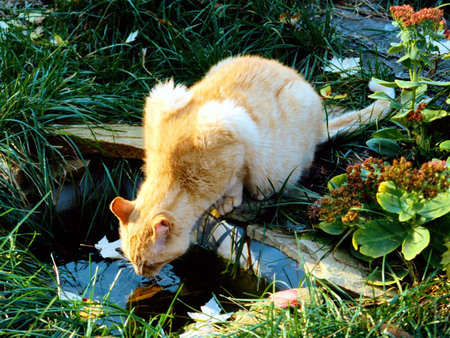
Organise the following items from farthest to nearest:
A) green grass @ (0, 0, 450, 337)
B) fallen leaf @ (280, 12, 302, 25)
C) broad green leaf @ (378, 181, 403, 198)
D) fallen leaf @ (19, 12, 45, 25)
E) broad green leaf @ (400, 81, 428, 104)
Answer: fallen leaf @ (19, 12, 45, 25), fallen leaf @ (280, 12, 302, 25), broad green leaf @ (400, 81, 428, 104), broad green leaf @ (378, 181, 403, 198), green grass @ (0, 0, 450, 337)

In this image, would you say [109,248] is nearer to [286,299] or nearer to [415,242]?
[286,299]

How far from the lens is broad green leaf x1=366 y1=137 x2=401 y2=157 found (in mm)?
3811

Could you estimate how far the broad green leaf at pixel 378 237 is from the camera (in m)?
3.04

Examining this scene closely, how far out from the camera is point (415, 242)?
9.66ft

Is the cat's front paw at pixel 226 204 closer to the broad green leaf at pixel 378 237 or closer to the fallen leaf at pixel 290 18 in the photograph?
the broad green leaf at pixel 378 237

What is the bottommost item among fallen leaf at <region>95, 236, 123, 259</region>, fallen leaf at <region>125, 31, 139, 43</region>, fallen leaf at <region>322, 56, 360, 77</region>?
fallen leaf at <region>95, 236, 123, 259</region>

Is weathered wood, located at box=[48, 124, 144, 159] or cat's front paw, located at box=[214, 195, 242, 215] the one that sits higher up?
weathered wood, located at box=[48, 124, 144, 159]

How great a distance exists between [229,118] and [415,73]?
124 cm

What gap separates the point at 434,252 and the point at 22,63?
3511mm

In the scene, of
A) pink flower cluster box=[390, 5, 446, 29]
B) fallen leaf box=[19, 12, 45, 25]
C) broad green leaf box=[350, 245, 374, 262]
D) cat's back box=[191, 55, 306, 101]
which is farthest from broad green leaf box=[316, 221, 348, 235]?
fallen leaf box=[19, 12, 45, 25]

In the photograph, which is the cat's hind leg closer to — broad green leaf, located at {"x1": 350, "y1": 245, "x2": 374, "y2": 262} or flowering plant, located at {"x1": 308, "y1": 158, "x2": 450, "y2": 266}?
flowering plant, located at {"x1": 308, "y1": 158, "x2": 450, "y2": 266}

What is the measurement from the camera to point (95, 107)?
14.4 feet

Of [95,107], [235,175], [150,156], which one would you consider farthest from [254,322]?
[95,107]

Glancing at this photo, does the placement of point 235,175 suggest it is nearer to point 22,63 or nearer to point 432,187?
point 432,187
